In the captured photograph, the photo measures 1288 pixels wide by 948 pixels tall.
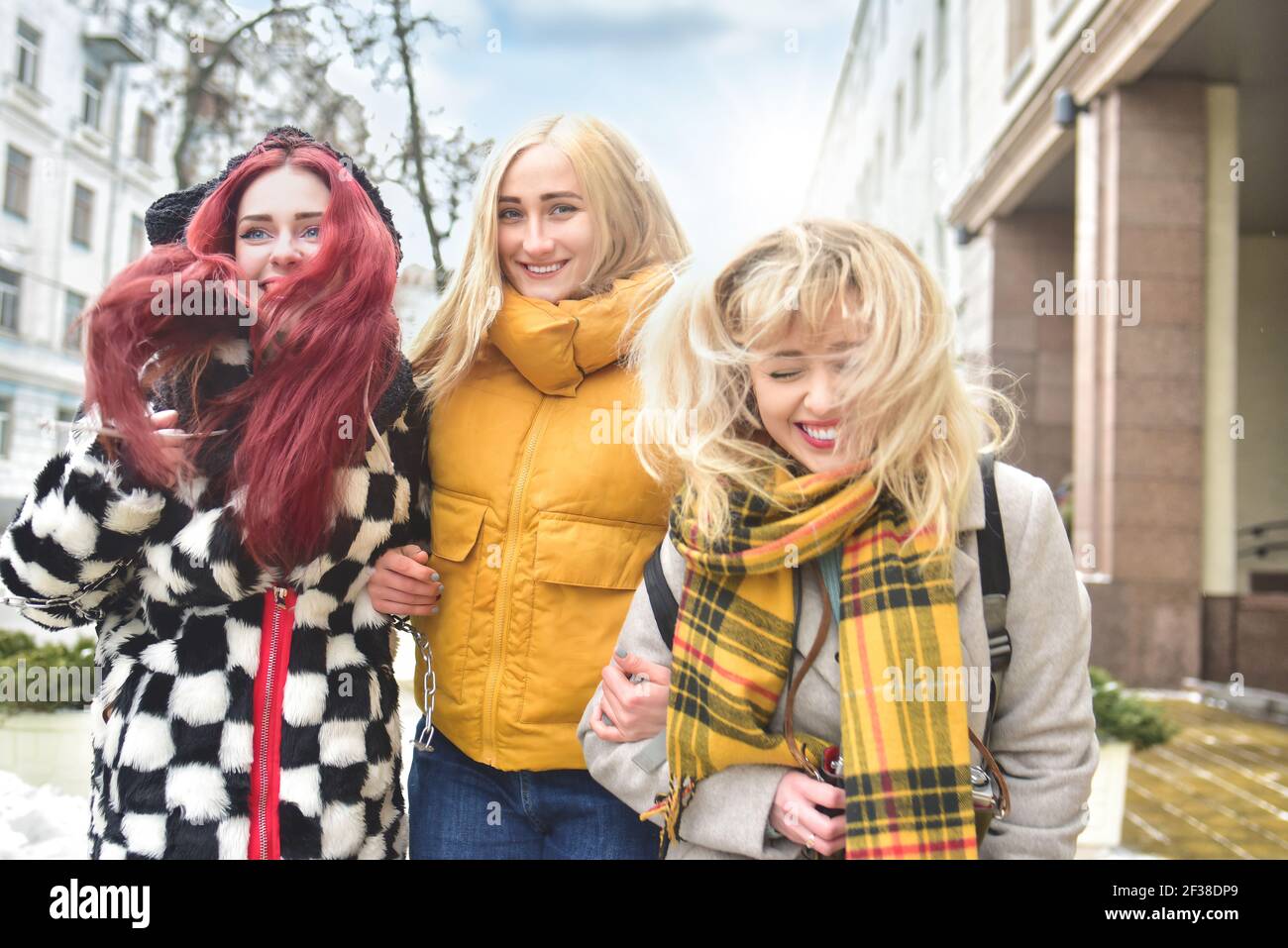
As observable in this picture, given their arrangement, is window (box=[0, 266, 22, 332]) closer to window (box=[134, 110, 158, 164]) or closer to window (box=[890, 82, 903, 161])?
window (box=[134, 110, 158, 164])

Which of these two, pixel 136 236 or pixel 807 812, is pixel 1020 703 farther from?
pixel 136 236

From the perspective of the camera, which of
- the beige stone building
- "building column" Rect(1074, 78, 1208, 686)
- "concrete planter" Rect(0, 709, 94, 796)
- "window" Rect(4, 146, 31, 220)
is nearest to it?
"concrete planter" Rect(0, 709, 94, 796)

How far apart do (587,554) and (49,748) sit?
2.39m

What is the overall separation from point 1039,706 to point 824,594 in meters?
0.33

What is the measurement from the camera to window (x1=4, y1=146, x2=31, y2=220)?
14.6 ft

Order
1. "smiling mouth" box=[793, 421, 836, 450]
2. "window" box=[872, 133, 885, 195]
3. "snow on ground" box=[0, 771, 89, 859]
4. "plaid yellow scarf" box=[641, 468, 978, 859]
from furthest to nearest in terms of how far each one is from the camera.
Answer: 1. "window" box=[872, 133, 885, 195]
2. "snow on ground" box=[0, 771, 89, 859]
3. "smiling mouth" box=[793, 421, 836, 450]
4. "plaid yellow scarf" box=[641, 468, 978, 859]

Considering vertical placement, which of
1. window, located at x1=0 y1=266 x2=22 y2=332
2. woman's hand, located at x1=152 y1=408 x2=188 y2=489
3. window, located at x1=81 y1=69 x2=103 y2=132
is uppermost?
window, located at x1=81 y1=69 x2=103 y2=132

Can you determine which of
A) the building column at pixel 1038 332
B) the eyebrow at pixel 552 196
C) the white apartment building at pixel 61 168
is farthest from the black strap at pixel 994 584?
the building column at pixel 1038 332

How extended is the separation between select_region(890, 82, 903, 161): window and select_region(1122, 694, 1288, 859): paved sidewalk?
9.42 m

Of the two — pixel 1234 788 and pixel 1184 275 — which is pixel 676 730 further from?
pixel 1184 275

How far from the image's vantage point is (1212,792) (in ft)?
15.5

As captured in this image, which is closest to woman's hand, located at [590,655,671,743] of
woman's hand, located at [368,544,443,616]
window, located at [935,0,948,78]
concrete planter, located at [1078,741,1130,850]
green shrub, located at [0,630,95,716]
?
woman's hand, located at [368,544,443,616]

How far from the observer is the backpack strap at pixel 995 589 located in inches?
54.8

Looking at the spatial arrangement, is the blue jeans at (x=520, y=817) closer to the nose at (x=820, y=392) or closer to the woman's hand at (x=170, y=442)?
the woman's hand at (x=170, y=442)
